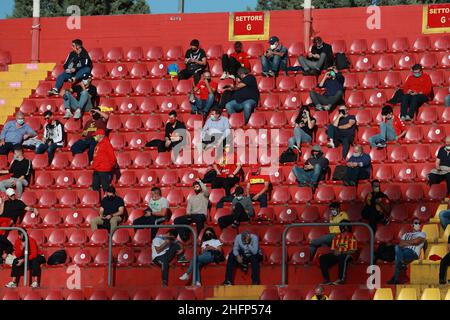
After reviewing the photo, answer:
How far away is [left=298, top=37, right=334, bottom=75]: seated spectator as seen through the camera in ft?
94.7

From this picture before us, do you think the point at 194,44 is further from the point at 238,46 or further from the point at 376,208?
the point at 376,208

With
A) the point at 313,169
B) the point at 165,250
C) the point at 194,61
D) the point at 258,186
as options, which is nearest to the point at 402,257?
the point at 313,169

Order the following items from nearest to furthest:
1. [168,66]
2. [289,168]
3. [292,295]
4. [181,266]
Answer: [292,295], [181,266], [289,168], [168,66]

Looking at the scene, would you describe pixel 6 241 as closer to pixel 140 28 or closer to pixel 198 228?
pixel 198 228

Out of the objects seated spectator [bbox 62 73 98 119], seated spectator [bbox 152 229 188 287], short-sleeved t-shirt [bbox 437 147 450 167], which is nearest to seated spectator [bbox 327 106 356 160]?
short-sleeved t-shirt [bbox 437 147 450 167]

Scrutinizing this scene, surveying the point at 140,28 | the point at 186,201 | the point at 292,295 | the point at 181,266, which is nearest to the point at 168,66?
the point at 140,28

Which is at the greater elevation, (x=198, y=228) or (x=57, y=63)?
(x=57, y=63)

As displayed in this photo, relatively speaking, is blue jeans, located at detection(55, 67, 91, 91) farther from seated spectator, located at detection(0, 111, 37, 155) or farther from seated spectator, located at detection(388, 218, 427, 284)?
seated spectator, located at detection(388, 218, 427, 284)

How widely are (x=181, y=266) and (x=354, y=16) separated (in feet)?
24.8

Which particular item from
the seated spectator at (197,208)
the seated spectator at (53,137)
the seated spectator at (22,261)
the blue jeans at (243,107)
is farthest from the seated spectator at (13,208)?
the blue jeans at (243,107)

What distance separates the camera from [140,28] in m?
31.9

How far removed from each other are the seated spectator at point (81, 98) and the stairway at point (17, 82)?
1727 millimetres

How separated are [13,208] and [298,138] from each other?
5.09 m

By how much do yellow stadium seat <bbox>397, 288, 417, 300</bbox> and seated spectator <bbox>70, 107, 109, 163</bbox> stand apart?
7.43 metres
